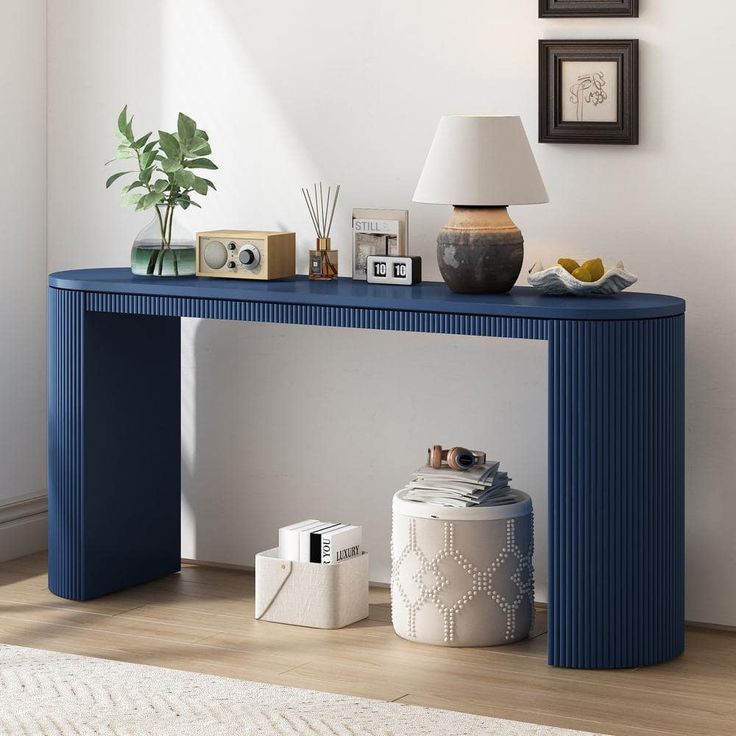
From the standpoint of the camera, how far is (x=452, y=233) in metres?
3.31

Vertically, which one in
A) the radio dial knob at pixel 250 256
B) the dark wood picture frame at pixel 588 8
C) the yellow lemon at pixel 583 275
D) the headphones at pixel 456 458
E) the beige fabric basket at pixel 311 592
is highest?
the dark wood picture frame at pixel 588 8

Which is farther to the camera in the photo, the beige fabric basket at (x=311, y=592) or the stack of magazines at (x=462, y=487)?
the beige fabric basket at (x=311, y=592)

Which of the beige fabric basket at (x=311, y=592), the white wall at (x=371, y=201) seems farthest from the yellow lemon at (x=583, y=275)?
the beige fabric basket at (x=311, y=592)

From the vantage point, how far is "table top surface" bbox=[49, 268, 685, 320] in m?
3.07

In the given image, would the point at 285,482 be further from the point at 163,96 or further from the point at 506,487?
the point at 163,96

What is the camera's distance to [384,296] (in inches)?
129

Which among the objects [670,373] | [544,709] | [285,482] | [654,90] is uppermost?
[654,90]

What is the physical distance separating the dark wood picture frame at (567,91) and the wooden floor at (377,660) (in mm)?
1268

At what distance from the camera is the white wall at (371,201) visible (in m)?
3.44

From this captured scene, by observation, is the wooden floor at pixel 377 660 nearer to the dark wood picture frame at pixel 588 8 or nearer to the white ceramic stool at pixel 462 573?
the white ceramic stool at pixel 462 573

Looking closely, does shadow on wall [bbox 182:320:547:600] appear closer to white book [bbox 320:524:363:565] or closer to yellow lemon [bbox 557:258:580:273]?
white book [bbox 320:524:363:565]

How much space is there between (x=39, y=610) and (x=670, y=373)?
1742 mm

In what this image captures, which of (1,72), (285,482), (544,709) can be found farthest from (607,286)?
(1,72)

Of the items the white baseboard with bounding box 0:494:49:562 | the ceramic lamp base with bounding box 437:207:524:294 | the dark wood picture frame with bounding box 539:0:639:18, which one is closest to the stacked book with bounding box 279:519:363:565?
the ceramic lamp base with bounding box 437:207:524:294
